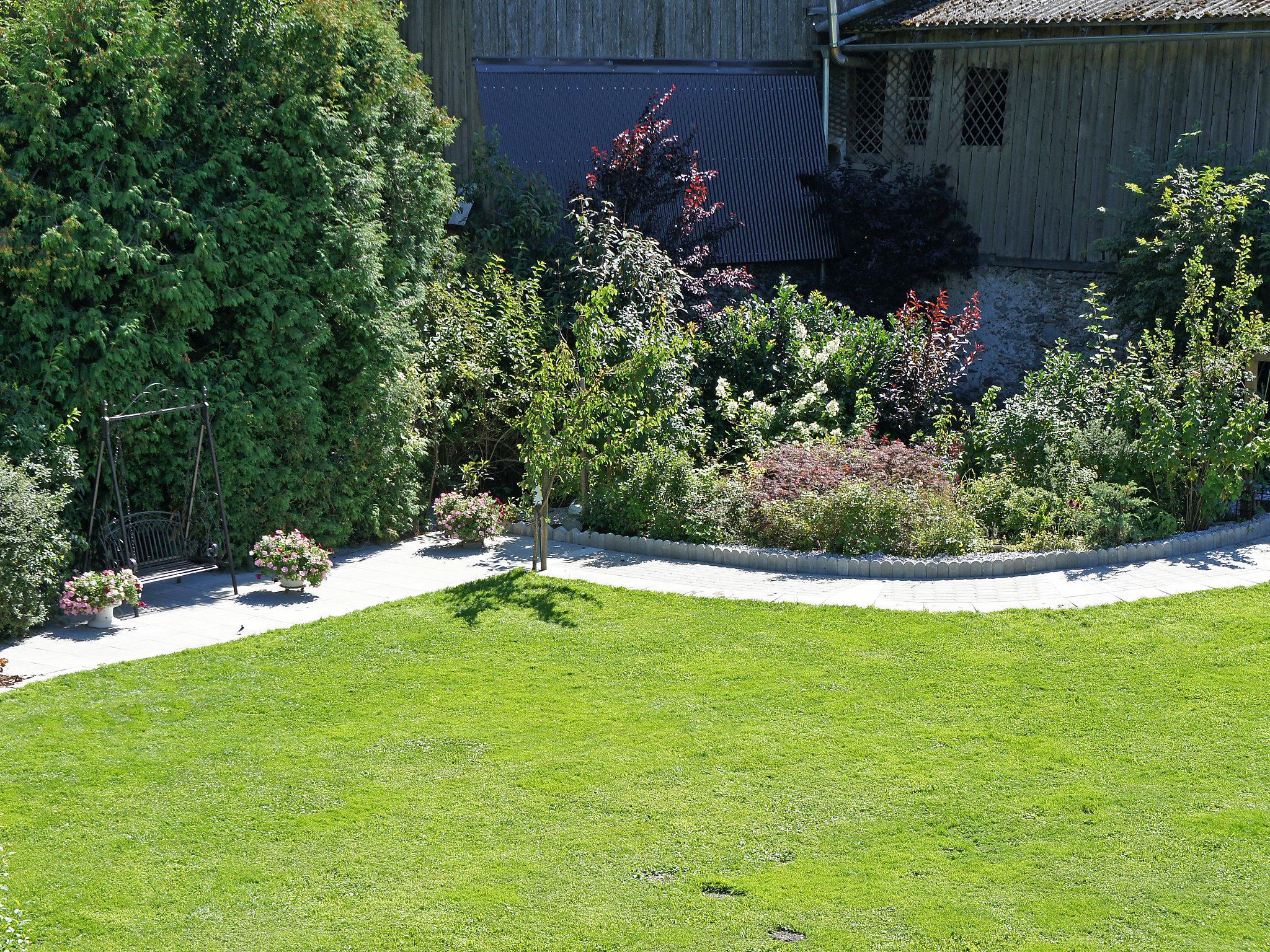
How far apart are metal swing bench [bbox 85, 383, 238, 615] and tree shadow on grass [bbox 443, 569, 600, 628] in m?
2.07

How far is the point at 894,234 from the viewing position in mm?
16969

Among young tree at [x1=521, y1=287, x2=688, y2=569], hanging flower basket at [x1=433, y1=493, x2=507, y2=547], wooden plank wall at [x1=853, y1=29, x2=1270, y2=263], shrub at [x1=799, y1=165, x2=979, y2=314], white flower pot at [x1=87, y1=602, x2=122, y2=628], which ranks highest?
wooden plank wall at [x1=853, y1=29, x2=1270, y2=263]

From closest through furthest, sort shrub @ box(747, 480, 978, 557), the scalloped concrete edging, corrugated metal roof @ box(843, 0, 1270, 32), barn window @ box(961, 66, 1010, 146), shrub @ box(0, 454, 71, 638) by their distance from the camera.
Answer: shrub @ box(0, 454, 71, 638) → the scalloped concrete edging → shrub @ box(747, 480, 978, 557) → corrugated metal roof @ box(843, 0, 1270, 32) → barn window @ box(961, 66, 1010, 146)

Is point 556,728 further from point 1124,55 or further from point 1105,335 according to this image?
point 1124,55

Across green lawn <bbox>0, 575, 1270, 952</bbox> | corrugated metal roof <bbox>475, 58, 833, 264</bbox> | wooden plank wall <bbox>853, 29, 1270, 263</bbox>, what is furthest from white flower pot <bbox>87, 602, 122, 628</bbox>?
wooden plank wall <bbox>853, 29, 1270, 263</bbox>

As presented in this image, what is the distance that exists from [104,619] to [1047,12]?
1357cm

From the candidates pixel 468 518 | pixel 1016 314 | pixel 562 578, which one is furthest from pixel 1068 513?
pixel 1016 314

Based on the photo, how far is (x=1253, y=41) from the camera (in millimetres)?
14477

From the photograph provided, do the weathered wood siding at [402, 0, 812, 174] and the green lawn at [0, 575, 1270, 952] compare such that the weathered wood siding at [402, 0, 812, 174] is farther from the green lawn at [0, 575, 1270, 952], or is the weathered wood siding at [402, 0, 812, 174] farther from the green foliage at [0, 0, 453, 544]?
the green lawn at [0, 575, 1270, 952]

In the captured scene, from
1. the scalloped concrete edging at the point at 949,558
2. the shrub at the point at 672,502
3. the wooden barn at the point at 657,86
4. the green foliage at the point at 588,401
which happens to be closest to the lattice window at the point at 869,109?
the wooden barn at the point at 657,86

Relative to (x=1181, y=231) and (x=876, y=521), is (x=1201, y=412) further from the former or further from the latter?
(x=1181, y=231)

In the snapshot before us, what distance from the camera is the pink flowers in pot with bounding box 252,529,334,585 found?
34.5 feet

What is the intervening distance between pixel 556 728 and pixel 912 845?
2510 mm

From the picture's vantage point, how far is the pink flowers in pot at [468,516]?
12.1 m
